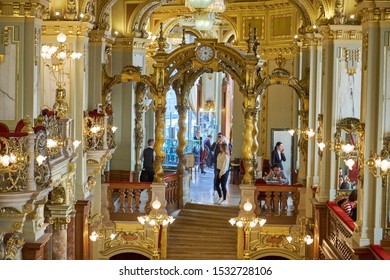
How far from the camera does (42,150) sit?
1100 centimetres

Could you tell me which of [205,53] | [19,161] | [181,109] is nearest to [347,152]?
[205,53]

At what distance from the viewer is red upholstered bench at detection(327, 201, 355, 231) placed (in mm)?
12848

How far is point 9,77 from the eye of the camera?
1155cm

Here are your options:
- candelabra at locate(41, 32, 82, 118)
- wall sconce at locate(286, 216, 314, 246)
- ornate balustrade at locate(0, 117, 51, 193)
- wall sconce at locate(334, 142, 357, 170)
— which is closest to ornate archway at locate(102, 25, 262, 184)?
wall sconce at locate(286, 216, 314, 246)

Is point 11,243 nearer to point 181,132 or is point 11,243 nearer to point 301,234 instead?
point 301,234

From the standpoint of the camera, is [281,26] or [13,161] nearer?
[13,161]

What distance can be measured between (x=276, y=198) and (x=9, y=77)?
7.78 metres

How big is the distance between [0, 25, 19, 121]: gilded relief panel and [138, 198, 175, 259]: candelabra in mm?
6256

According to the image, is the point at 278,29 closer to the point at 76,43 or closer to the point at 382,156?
the point at 76,43

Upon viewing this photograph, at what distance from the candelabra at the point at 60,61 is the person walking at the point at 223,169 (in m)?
5.13

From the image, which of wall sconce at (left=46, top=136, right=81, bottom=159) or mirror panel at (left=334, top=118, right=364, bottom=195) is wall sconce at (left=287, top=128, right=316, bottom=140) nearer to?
mirror panel at (left=334, top=118, right=364, bottom=195)
